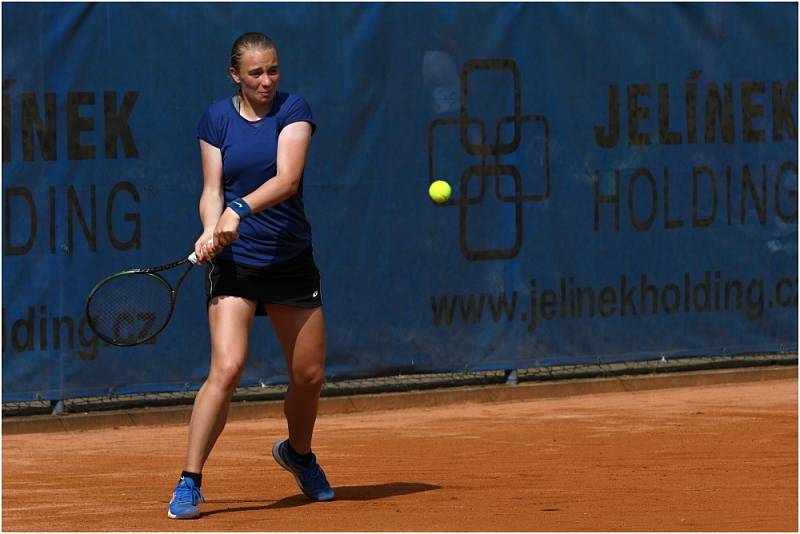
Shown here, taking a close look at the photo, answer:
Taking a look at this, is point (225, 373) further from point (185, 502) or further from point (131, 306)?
point (131, 306)

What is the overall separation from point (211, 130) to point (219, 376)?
87 centimetres

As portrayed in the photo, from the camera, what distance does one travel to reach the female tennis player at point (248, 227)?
618 cm

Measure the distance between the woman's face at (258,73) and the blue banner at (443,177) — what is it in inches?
107

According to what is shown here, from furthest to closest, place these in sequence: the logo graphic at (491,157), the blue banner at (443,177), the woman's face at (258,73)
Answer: the logo graphic at (491,157) → the blue banner at (443,177) → the woman's face at (258,73)

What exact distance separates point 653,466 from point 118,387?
286 centimetres

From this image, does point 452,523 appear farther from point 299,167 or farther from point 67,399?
point 67,399

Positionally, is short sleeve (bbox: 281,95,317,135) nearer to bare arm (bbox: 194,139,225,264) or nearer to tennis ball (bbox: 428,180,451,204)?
bare arm (bbox: 194,139,225,264)

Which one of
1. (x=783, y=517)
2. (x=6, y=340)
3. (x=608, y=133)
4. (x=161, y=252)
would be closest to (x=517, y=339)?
(x=608, y=133)

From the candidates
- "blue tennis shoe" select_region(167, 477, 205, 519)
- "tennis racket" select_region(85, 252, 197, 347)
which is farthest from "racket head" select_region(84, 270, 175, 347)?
"blue tennis shoe" select_region(167, 477, 205, 519)

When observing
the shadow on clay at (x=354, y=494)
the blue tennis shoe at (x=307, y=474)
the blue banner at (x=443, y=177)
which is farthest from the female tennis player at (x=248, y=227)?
the blue banner at (x=443, y=177)

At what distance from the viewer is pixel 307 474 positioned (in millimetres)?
6676

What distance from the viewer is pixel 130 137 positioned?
8883 mm

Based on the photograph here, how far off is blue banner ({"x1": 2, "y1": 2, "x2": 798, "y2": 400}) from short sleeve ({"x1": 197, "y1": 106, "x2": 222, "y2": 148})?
2.56 m

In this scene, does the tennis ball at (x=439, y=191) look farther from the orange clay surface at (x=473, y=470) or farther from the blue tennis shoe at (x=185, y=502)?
the blue tennis shoe at (x=185, y=502)
